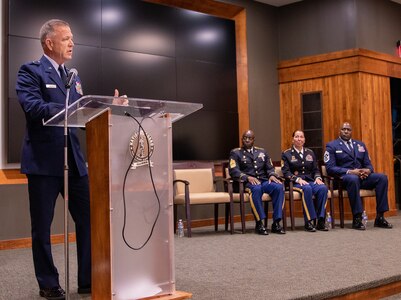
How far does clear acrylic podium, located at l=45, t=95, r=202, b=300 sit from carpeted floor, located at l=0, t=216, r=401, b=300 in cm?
42

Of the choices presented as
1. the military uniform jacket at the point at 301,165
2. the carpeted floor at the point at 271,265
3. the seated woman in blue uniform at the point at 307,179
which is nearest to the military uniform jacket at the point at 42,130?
the carpeted floor at the point at 271,265

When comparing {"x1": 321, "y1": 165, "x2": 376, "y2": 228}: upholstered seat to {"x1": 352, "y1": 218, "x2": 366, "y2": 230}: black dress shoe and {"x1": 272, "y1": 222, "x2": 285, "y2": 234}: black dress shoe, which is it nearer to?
{"x1": 352, "y1": 218, "x2": 366, "y2": 230}: black dress shoe

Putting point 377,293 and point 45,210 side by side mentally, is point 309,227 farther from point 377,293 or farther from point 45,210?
point 45,210

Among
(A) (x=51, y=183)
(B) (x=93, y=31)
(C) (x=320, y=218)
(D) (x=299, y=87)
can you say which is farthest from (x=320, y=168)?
(A) (x=51, y=183)

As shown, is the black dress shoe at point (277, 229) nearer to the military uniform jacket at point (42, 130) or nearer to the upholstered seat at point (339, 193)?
the upholstered seat at point (339, 193)

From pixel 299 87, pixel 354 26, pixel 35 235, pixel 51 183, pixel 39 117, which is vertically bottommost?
pixel 35 235

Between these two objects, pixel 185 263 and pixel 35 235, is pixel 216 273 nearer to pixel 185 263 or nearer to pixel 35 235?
pixel 185 263

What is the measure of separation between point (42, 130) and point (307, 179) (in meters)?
4.48

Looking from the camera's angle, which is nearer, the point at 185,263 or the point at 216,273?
the point at 216,273

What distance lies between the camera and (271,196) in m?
6.61

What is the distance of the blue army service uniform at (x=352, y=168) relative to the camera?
678 centimetres

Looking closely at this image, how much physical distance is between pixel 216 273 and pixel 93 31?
3725 millimetres

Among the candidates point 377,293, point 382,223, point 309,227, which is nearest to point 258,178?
point 309,227

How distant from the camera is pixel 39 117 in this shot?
2.91m
